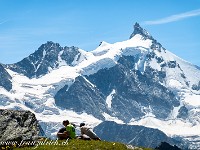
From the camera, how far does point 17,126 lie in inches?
1843

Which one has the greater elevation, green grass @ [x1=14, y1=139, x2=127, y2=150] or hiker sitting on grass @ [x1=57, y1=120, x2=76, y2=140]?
hiker sitting on grass @ [x1=57, y1=120, x2=76, y2=140]

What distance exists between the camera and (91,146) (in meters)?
42.3

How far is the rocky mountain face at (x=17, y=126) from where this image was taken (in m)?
45.7

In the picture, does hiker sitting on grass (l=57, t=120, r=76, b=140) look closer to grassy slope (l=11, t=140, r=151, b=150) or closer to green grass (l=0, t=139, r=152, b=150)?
green grass (l=0, t=139, r=152, b=150)

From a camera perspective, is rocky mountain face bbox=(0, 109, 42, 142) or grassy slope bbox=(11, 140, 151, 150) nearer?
grassy slope bbox=(11, 140, 151, 150)

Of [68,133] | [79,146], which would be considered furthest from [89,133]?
[79,146]

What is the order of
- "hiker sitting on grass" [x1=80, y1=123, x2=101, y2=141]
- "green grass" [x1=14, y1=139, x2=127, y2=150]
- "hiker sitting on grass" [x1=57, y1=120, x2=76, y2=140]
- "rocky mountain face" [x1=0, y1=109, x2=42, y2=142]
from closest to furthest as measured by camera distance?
1. "green grass" [x1=14, y1=139, x2=127, y2=150]
2. "rocky mountain face" [x1=0, y1=109, x2=42, y2=142]
3. "hiker sitting on grass" [x1=57, y1=120, x2=76, y2=140]
4. "hiker sitting on grass" [x1=80, y1=123, x2=101, y2=141]

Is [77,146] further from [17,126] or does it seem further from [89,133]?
[89,133]

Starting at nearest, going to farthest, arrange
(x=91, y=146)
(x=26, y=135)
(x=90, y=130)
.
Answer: (x=91, y=146)
(x=26, y=135)
(x=90, y=130)

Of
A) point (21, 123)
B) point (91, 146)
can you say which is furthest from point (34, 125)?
point (91, 146)

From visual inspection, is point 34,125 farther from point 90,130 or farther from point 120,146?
point 120,146

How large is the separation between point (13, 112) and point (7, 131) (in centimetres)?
256

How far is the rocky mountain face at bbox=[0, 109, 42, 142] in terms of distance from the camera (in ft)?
150

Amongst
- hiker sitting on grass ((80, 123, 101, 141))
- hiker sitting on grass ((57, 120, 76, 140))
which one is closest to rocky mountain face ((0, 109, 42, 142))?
hiker sitting on grass ((57, 120, 76, 140))
